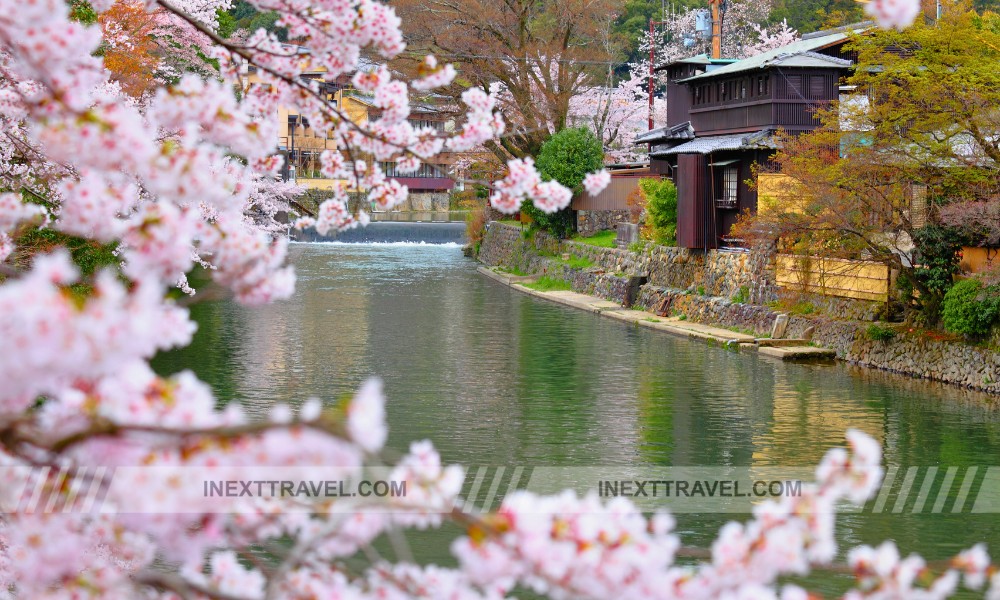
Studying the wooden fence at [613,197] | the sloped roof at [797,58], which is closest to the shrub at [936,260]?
the sloped roof at [797,58]

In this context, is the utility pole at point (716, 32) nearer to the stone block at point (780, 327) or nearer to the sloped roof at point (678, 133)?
the sloped roof at point (678, 133)

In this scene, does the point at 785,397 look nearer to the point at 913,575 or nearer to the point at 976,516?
the point at 976,516

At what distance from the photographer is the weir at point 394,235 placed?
52.6m

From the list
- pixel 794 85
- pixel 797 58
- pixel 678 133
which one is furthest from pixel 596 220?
pixel 797 58

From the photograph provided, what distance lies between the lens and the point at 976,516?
11.6 m

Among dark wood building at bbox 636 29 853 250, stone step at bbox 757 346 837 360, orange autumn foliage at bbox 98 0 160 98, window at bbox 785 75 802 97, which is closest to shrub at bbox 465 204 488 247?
dark wood building at bbox 636 29 853 250

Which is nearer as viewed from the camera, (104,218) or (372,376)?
(104,218)

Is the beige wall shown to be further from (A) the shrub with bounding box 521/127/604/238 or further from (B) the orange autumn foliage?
(A) the shrub with bounding box 521/127/604/238

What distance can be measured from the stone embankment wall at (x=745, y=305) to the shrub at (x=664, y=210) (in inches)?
14.1

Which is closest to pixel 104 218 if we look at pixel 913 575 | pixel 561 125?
pixel 913 575

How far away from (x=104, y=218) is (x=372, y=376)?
619 inches

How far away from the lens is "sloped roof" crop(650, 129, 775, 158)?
25250mm

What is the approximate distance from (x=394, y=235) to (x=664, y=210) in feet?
85.2

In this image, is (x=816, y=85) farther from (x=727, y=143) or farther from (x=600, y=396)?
(x=600, y=396)
